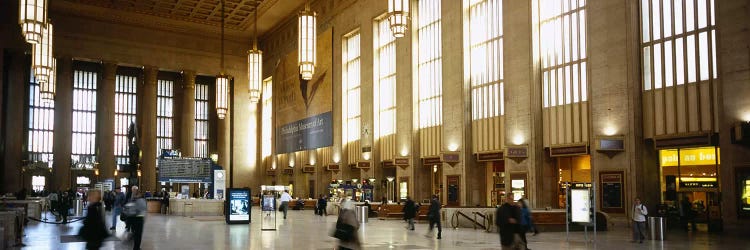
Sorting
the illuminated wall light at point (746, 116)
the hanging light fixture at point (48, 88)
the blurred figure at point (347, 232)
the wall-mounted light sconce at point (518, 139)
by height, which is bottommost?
the blurred figure at point (347, 232)

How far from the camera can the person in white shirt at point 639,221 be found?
54.1 ft

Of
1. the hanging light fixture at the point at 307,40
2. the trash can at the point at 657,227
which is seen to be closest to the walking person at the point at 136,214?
the hanging light fixture at the point at 307,40

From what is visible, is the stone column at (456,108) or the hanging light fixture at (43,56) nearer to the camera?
the hanging light fixture at (43,56)

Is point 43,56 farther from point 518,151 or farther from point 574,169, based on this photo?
point 574,169

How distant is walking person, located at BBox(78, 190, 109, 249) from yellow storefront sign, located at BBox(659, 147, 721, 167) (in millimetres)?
18291

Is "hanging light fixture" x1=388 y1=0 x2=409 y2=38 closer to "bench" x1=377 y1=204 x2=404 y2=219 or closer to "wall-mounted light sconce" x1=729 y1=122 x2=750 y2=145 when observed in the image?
"wall-mounted light sconce" x1=729 y1=122 x2=750 y2=145

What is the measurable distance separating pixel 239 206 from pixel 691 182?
15.2 metres


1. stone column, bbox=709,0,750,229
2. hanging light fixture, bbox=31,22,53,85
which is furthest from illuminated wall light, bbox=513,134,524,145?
hanging light fixture, bbox=31,22,53,85

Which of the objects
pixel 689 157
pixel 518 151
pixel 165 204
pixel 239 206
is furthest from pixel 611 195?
pixel 165 204

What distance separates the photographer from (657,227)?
17.3 metres

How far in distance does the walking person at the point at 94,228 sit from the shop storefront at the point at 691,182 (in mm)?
17869

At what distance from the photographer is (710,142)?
1969cm

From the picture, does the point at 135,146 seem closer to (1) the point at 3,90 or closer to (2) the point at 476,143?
(2) the point at 476,143

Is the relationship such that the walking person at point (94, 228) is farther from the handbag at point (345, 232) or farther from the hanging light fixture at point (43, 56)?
the hanging light fixture at point (43, 56)
